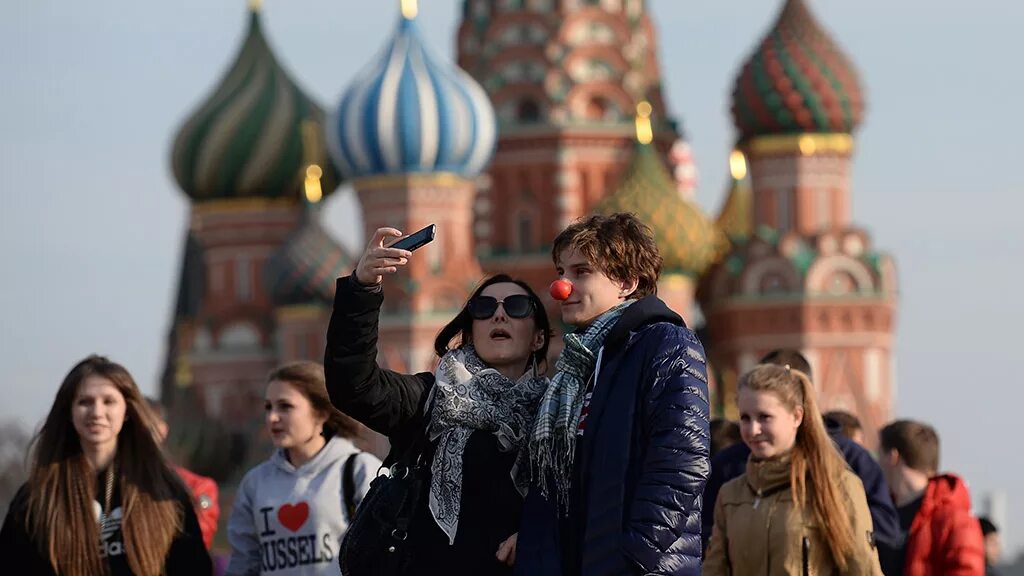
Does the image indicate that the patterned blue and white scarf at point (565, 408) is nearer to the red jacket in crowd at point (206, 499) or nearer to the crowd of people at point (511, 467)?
the crowd of people at point (511, 467)

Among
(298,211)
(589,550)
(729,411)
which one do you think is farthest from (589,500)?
(298,211)

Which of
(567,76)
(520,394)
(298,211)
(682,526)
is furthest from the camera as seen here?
(298,211)

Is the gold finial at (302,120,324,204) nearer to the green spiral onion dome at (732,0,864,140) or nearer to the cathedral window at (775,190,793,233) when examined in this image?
the green spiral onion dome at (732,0,864,140)

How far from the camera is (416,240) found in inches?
238

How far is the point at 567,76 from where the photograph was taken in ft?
119

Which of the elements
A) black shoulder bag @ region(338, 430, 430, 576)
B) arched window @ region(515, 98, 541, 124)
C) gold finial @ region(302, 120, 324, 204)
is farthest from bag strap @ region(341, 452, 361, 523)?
gold finial @ region(302, 120, 324, 204)

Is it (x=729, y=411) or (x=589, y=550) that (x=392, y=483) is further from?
(x=729, y=411)

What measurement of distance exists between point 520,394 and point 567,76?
3013cm

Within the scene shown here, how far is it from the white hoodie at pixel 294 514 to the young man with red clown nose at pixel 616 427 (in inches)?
58.6

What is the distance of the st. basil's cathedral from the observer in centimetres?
3434

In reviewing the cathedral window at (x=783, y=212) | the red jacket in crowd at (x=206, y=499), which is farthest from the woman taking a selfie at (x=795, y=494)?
the cathedral window at (x=783, y=212)

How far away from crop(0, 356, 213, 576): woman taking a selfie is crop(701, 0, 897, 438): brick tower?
27.0 metres

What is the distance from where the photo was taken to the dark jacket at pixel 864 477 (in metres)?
7.63

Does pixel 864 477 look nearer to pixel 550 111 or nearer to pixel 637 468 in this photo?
pixel 637 468
